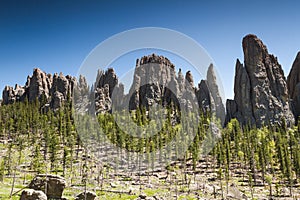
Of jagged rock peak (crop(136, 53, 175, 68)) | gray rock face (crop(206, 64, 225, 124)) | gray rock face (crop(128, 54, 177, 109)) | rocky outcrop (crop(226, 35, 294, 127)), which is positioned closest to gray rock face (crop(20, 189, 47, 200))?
rocky outcrop (crop(226, 35, 294, 127))

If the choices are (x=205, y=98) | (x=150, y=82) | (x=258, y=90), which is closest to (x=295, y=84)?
(x=258, y=90)

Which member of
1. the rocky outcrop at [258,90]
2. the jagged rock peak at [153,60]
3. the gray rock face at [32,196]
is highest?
the jagged rock peak at [153,60]

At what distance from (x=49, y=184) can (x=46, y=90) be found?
155149 mm

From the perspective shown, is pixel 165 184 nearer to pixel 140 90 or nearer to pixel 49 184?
pixel 49 184

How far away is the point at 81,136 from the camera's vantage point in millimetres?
103812

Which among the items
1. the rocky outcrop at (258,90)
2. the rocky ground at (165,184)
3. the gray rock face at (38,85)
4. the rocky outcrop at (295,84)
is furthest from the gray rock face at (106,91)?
the rocky outcrop at (295,84)

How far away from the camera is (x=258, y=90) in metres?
132

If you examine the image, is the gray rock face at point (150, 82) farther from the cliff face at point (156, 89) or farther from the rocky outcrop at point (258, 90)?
the rocky outcrop at point (258, 90)

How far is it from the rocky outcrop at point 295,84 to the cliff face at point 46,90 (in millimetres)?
127392

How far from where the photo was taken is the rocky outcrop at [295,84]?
136 m

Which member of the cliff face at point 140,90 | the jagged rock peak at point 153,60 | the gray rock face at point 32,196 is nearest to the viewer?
the gray rock face at point 32,196

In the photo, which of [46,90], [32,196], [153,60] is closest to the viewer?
[32,196]

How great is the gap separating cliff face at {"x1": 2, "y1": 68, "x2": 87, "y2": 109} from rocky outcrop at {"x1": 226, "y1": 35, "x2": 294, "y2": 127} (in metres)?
99.9

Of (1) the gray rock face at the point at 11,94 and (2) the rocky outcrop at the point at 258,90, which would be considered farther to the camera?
(1) the gray rock face at the point at 11,94
